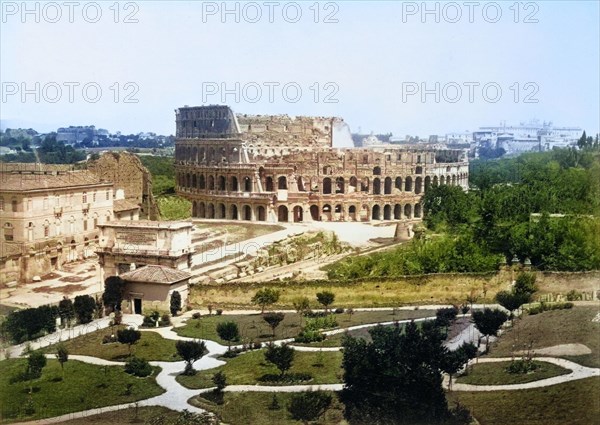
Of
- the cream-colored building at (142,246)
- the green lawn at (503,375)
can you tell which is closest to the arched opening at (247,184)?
the cream-colored building at (142,246)

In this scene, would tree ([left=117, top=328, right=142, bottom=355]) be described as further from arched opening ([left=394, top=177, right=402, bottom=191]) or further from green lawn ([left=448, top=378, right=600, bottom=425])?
arched opening ([left=394, top=177, right=402, bottom=191])

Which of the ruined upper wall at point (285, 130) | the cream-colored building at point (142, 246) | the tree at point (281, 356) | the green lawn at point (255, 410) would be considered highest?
the ruined upper wall at point (285, 130)

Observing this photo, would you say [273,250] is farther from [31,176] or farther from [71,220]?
[31,176]

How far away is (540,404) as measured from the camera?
13.7 m

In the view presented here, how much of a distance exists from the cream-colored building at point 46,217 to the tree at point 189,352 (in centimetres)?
581

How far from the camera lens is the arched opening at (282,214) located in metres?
42.9

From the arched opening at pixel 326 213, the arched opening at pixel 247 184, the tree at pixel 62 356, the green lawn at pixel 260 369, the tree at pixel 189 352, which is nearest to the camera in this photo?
the green lawn at pixel 260 369

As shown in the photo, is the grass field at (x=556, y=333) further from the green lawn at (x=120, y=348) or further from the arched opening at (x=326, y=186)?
the arched opening at (x=326, y=186)

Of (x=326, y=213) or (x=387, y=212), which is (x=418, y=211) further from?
(x=326, y=213)

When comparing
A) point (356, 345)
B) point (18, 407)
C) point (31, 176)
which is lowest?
point (18, 407)

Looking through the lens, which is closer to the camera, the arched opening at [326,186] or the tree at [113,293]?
the tree at [113,293]

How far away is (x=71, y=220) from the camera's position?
2480 centimetres

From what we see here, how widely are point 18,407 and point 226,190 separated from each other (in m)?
30.6

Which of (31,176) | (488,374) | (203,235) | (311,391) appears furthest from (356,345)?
(203,235)
